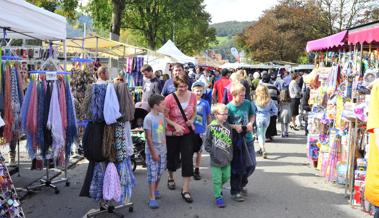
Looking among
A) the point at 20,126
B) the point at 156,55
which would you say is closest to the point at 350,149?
the point at 20,126

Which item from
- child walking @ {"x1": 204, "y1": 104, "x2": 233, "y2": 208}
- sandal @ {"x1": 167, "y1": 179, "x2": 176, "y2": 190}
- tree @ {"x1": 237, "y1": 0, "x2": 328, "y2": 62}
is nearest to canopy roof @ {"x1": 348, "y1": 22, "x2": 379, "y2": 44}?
child walking @ {"x1": 204, "y1": 104, "x2": 233, "y2": 208}

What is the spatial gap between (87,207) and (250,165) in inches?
92.8

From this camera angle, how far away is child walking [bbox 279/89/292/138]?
Result: 12227 millimetres

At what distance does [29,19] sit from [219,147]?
10.3 feet

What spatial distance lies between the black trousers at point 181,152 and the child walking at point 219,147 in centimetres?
32

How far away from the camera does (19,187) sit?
21.6 feet

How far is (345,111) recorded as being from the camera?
19.7ft

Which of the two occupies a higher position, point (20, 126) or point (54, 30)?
point (54, 30)

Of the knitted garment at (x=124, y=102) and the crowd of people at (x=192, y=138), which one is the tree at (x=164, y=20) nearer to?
the crowd of people at (x=192, y=138)

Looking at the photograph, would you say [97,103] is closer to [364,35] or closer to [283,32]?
[364,35]

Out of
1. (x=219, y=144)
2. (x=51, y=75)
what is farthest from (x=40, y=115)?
(x=219, y=144)

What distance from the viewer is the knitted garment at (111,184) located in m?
4.95

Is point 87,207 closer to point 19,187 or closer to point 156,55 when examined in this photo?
point 19,187

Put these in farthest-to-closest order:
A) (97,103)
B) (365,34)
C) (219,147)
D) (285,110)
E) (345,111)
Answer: (285,110), (345,111), (219,147), (365,34), (97,103)
